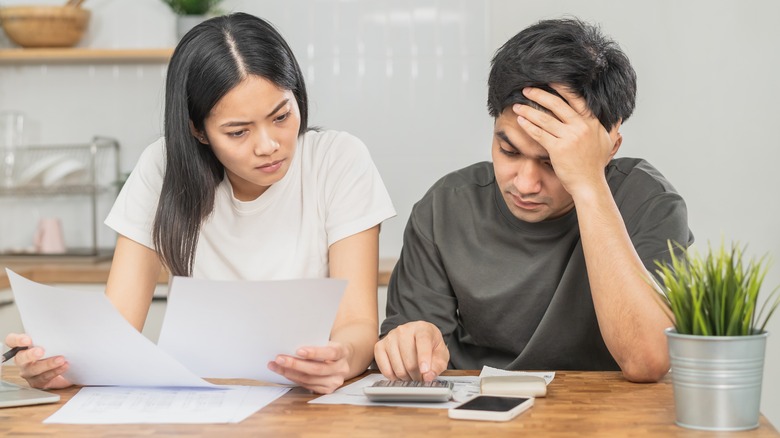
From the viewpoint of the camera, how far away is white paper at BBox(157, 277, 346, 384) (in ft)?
4.02

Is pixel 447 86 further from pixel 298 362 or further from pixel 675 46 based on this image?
pixel 298 362

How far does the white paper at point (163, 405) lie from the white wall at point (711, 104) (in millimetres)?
2266

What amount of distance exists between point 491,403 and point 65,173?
2.63 meters

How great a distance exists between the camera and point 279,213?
180cm

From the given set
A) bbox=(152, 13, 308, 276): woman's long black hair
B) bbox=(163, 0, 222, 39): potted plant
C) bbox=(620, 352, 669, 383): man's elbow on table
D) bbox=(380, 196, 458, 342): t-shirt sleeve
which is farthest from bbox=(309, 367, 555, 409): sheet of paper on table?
bbox=(163, 0, 222, 39): potted plant

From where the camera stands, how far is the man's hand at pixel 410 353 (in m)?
1.40

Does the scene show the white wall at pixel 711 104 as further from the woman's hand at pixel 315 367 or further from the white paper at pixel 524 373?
the woman's hand at pixel 315 367

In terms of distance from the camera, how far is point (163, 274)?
2984 mm

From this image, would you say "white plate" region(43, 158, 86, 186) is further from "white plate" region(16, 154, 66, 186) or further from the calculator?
the calculator

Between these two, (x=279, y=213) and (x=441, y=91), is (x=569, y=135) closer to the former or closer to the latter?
(x=279, y=213)

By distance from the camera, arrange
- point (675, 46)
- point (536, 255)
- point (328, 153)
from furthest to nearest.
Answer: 1. point (675, 46)
2. point (328, 153)
3. point (536, 255)

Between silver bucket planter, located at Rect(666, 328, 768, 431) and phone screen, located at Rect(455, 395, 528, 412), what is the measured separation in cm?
21

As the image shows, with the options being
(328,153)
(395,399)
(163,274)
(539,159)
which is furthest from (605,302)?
(163,274)

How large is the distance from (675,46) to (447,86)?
82cm
